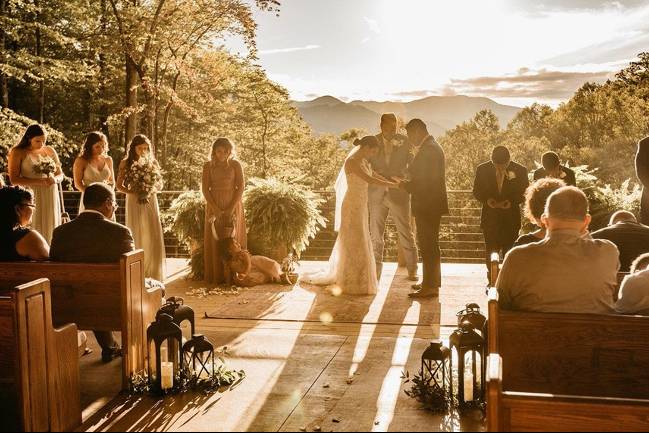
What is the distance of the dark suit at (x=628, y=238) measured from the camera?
180 inches

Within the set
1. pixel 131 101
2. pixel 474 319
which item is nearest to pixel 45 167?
pixel 474 319

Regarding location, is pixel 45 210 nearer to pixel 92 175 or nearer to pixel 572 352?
pixel 92 175

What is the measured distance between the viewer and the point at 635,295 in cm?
328

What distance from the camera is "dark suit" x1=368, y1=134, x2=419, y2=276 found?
7.99 metres

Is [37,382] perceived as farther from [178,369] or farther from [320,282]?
[320,282]

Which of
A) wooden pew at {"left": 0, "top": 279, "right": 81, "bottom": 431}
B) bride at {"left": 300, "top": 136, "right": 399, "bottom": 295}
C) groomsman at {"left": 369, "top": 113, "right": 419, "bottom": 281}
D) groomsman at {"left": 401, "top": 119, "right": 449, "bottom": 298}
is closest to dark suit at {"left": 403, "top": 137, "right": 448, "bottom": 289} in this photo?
groomsman at {"left": 401, "top": 119, "right": 449, "bottom": 298}

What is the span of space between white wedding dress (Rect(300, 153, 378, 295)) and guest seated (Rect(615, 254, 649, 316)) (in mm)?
4146

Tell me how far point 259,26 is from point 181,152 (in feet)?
40.9

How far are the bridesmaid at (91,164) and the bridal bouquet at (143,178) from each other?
0.83 feet

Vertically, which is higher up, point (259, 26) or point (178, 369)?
point (259, 26)

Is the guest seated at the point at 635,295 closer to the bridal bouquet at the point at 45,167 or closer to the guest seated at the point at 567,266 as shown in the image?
the guest seated at the point at 567,266

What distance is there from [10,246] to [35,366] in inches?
54.0

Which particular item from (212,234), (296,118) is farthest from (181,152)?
(212,234)

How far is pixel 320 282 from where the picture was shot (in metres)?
7.83
